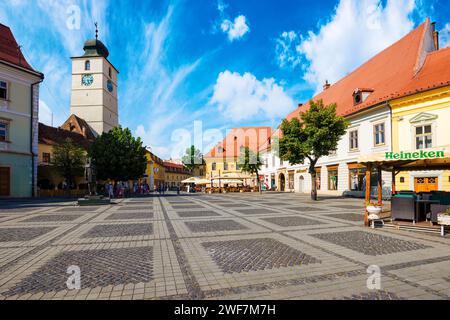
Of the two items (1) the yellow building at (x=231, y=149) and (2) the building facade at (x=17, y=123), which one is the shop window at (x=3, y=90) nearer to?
(2) the building facade at (x=17, y=123)

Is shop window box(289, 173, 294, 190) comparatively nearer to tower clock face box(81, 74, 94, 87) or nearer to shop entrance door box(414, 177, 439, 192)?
shop entrance door box(414, 177, 439, 192)

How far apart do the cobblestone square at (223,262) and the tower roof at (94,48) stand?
5483cm

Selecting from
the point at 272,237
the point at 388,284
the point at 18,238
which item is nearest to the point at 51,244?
the point at 18,238

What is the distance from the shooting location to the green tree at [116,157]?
28281 millimetres

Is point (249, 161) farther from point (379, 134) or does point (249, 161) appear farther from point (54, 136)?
point (54, 136)

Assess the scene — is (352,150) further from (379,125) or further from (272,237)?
(272,237)

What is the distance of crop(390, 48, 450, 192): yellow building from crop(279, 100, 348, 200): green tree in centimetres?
443

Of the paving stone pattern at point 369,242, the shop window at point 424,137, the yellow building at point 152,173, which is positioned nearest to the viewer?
the paving stone pattern at point 369,242

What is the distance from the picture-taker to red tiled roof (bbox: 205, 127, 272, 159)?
59.2 m

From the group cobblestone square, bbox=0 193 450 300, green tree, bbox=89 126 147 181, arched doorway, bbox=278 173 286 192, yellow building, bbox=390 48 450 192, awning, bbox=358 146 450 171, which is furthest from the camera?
arched doorway, bbox=278 173 286 192

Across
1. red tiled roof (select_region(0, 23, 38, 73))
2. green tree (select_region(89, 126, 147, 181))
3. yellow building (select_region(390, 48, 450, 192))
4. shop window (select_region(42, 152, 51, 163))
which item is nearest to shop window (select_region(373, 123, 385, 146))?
yellow building (select_region(390, 48, 450, 192))

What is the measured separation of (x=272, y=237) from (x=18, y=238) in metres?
7.23

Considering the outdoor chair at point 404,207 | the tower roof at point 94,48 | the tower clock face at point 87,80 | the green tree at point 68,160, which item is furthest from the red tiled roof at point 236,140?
the outdoor chair at point 404,207
